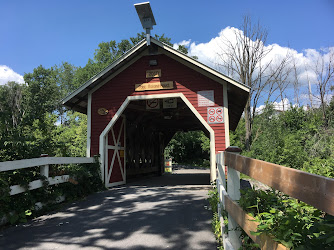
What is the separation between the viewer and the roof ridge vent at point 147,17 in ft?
29.5

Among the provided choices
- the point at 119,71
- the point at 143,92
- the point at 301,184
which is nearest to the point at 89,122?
the point at 119,71

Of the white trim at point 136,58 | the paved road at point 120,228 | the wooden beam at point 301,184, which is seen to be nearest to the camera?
the wooden beam at point 301,184

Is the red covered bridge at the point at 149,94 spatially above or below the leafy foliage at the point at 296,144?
above

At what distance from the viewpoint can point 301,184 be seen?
118 centimetres

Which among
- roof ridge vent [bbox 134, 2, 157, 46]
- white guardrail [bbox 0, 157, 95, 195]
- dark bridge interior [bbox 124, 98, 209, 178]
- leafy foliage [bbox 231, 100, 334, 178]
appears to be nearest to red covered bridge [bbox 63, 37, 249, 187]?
roof ridge vent [bbox 134, 2, 157, 46]

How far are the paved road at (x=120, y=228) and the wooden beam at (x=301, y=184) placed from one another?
2.35 metres

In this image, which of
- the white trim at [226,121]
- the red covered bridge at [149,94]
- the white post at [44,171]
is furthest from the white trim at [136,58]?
the white post at [44,171]

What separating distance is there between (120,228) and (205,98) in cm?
592

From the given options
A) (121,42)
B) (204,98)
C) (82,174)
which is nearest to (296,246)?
(82,174)

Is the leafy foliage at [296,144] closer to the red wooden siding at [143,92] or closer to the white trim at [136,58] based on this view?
the white trim at [136,58]

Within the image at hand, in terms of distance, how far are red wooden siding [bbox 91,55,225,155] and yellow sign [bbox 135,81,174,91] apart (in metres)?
0.13

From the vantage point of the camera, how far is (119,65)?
32.2 ft

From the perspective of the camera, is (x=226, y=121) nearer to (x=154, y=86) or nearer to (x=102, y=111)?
(x=154, y=86)

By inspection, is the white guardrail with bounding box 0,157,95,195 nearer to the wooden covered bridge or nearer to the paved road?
the wooden covered bridge
